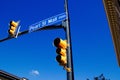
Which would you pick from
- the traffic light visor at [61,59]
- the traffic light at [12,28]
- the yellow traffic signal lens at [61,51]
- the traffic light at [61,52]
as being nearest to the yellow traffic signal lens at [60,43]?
the traffic light at [61,52]

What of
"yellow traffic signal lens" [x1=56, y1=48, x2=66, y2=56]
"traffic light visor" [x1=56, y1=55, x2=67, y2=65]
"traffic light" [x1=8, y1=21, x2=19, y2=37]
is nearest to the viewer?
"traffic light visor" [x1=56, y1=55, x2=67, y2=65]

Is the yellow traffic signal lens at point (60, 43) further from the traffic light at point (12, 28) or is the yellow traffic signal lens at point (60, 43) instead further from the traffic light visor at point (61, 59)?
the traffic light at point (12, 28)

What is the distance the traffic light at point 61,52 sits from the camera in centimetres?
873

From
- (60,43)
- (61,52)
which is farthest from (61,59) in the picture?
(60,43)

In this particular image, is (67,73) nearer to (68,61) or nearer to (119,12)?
(68,61)

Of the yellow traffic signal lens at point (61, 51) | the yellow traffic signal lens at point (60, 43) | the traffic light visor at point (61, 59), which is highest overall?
the yellow traffic signal lens at point (60, 43)

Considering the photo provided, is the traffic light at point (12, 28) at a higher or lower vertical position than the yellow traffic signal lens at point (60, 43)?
higher

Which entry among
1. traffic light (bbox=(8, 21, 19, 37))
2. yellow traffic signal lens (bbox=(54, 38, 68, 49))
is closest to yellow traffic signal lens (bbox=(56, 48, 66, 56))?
→ yellow traffic signal lens (bbox=(54, 38, 68, 49))

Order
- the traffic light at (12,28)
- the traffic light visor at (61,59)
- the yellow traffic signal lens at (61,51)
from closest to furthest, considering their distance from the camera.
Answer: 1. the traffic light visor at (61,59)
2. the yellow traffic signal lens at (61,51)
3. the traffic light at (12,28)

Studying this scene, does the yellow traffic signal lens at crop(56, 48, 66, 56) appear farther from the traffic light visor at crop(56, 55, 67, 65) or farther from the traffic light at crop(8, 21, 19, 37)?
the traffic light at crop(8, 21, 19, 37)

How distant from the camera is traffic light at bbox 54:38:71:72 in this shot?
28.7 ft

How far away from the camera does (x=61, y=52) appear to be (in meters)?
8.86

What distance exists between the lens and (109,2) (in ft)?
58.5

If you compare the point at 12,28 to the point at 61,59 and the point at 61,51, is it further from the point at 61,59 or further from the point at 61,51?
the point at 61,59
